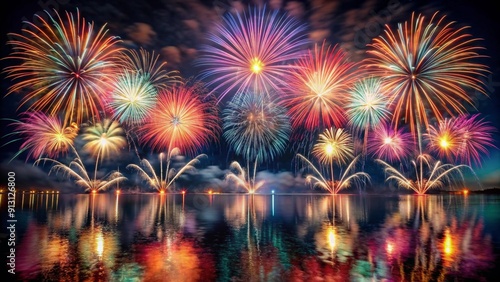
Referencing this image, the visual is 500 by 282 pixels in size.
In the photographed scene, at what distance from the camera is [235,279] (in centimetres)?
1644

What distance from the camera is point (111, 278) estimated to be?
54.1ft

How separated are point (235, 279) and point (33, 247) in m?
17.8

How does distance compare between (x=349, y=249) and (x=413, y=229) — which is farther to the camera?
(x=413, y=229)

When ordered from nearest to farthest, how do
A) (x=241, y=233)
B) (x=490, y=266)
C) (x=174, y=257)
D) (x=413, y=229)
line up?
(x=490, y=266) → (x=174, y=257) → (x=241, y=233) → (x=413, y=229)

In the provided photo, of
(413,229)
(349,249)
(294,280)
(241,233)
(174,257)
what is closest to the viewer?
(294,280)

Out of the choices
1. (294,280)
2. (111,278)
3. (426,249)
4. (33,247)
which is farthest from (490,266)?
(33,247)

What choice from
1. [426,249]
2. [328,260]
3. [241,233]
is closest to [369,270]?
[328,260]

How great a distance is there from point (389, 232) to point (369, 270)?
1706 centimetres

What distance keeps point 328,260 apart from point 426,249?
924 centimetres

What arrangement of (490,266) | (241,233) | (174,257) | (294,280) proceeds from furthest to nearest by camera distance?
(241,233), (174,257), (490,266), (294,280)

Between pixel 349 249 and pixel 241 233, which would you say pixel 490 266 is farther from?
pixel 241 233

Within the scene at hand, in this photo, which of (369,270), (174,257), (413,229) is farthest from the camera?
(413,229)

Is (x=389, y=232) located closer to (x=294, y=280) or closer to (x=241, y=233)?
(x=241, y=233)

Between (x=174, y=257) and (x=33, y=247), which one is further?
(x=33, y=247)
